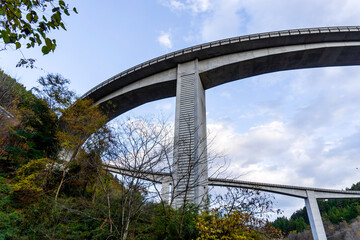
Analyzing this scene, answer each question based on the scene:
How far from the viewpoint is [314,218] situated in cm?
2612

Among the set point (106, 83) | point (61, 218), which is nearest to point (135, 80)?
point (106, 83)

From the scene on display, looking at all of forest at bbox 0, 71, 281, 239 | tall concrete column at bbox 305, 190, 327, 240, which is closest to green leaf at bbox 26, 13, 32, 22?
forest at bbox 0, 71, 281, 239

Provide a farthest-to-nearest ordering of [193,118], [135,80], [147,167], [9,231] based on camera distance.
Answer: [135,80]
[193,118]
[147,167]
[9,231]

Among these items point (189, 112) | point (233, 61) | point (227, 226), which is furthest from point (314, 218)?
point (227, 226)

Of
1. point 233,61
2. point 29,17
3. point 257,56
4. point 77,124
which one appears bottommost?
point 29,17

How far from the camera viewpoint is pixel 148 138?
260 inches

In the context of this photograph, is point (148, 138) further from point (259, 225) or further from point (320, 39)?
point (320, 39)

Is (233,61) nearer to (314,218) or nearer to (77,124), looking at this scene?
(77,124)

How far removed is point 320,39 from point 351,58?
86.9 inches

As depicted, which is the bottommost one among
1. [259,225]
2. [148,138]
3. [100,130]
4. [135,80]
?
[259,225]

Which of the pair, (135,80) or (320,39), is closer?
(320,39)

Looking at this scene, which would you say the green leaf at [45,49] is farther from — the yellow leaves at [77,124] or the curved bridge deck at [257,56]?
the curved bridge deck at [257,56]

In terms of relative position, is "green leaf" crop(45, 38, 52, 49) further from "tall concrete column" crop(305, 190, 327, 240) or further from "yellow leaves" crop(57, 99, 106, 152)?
"tall concrete column" crop(305, 190, 327, 240)

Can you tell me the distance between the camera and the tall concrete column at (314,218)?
81.1 feet
